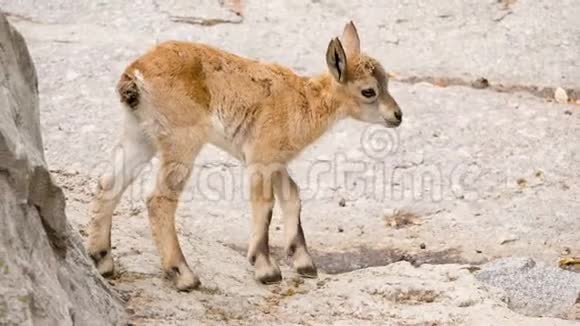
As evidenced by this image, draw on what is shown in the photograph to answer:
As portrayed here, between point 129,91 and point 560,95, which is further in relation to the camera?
point 560,95

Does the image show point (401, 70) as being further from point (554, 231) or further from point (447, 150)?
point (554, 231)

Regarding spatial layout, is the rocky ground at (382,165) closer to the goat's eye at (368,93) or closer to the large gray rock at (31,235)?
the large gray rock at (31,235)

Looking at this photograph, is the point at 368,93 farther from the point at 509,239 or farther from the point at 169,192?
the point at 169,192

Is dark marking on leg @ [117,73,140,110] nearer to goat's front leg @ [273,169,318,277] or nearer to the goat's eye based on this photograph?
goat's front leg @ [273,169,318,277]

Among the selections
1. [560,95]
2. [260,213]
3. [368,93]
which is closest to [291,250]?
[260,213]

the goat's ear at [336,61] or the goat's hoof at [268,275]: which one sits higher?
the goat's ear at [336,61]

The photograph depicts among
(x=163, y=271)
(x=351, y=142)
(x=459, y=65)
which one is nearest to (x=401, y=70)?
(x=459, y=65)

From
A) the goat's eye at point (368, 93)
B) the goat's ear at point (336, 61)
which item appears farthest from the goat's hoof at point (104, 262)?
the goat's eye at point (368, 93)

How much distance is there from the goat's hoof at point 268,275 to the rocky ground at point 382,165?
0.42 ft

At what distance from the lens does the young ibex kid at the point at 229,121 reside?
775cm

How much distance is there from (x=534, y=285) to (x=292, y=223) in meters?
1.78

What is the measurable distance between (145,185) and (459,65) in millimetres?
4121

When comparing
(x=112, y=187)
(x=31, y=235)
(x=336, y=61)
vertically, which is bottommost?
(x=112, y=187)

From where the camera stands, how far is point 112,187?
790 cm
